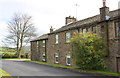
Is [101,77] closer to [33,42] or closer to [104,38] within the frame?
[104,38]

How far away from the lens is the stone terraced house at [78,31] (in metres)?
15.9

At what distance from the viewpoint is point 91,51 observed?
1636cm

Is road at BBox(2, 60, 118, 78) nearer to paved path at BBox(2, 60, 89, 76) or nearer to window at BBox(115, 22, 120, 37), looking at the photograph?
paved path at BBox(2, 60, 89, 76)

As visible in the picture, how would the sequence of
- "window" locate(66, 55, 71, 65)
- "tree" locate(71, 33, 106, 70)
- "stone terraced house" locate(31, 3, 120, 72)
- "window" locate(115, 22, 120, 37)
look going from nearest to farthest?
"window" locate(115, 22, 120, 37) < "stone terraced house" locate(31, 3, 120, 72) < "tree" locate(71, 33, 106, 70) < "window" locate(66, 55, 71, 65)

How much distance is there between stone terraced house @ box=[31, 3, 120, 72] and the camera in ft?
52.0

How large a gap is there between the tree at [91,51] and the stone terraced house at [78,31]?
70cm

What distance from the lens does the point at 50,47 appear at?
92.1ft

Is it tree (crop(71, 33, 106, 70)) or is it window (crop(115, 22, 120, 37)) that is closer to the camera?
window (crop(115, 22, 120, 37))

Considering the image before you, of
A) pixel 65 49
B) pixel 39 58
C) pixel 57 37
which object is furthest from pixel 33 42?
pixel 65 49

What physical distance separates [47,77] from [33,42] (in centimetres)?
2349

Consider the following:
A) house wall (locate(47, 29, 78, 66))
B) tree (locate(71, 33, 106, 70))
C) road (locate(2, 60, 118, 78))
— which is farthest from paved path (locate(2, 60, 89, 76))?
house wall (locate(47, 29, 78, 66))

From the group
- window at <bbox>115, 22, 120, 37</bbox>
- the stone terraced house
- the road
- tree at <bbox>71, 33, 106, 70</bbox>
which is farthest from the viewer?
tree at <bbox>71, 33, 106, 70</bbox>

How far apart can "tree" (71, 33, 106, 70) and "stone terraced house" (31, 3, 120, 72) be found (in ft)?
2.28

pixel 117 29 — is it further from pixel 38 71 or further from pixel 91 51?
pixel 38 71
